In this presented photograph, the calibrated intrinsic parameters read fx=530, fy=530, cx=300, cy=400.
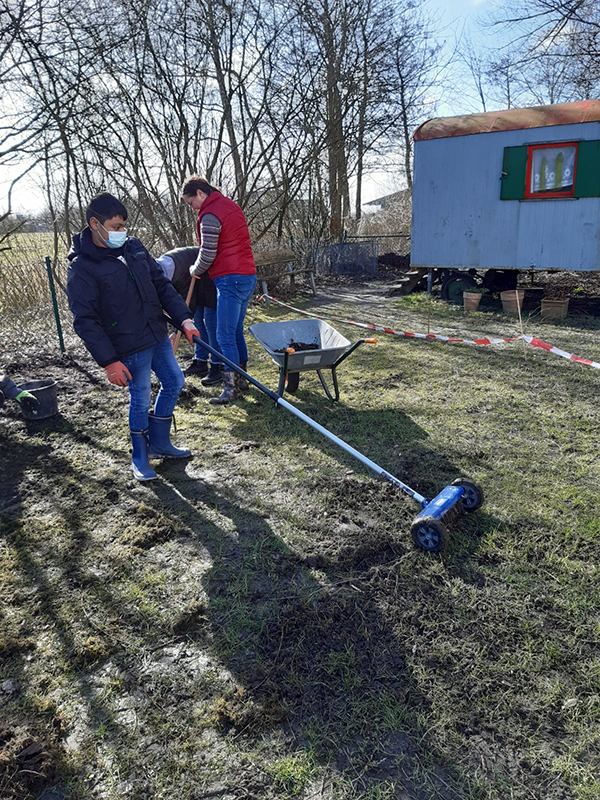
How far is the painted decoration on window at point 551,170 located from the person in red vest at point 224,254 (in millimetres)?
7075

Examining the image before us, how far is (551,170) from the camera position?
934 centimetres

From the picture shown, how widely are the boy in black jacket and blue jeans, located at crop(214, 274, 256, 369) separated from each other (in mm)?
1264

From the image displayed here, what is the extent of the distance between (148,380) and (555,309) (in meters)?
7.95

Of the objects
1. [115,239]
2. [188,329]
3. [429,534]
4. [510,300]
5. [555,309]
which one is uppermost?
[115,239]

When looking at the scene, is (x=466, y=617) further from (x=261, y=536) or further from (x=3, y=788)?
(x=3, y=788)

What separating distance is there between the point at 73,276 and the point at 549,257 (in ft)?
29.6

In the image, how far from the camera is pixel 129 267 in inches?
127

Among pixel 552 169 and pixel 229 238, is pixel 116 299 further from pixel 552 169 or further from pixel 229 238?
pixel 552 169

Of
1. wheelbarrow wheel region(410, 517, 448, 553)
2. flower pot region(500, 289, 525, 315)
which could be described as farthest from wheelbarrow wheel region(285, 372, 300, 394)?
flower pot region(500, 289, 525, 315)

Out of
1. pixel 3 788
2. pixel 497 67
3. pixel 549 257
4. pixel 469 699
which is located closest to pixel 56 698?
pixel 3 788

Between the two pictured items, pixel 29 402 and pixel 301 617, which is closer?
pixel 301 617

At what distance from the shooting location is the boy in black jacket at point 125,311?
3.05m

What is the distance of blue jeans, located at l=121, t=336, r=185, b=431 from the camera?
342 centimetres

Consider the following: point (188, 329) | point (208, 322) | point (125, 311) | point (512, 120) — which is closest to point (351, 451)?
point (188, 329)
